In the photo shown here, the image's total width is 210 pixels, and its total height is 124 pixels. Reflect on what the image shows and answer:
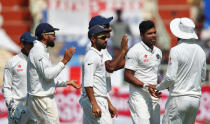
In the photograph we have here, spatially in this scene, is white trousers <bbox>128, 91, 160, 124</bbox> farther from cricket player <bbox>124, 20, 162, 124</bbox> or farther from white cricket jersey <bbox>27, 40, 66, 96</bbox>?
white cricket jersey <bbox>27, 40, 66, 96</bbox>

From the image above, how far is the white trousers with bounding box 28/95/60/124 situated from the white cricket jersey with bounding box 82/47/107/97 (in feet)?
3.21

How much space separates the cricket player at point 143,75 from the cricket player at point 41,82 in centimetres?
117

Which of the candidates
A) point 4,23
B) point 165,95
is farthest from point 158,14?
point 165,95

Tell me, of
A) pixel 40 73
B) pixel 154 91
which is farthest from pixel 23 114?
pixel 154 91

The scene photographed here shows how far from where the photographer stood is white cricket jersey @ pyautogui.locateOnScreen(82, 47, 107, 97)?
987 cm

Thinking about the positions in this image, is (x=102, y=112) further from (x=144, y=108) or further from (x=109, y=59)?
(x=144, y=108)

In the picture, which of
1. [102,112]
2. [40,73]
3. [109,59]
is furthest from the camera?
[40,73]

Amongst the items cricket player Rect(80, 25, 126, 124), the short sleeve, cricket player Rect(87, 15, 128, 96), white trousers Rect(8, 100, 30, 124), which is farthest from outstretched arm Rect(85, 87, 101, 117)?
white trousers Rect(8, 100, 30, 124)

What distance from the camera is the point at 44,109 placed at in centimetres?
1066

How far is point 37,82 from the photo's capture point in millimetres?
10609

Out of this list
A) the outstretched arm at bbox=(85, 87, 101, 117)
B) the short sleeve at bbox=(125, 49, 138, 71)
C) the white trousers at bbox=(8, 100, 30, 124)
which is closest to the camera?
the outstretched arm at bbox=(85, 87, 101, 117)

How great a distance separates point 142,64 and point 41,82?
1.60 m

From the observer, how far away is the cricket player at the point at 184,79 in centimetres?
1012

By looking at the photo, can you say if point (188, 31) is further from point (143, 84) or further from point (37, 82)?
point (37, 82)
